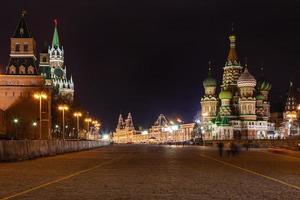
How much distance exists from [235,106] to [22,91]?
78.0 meters

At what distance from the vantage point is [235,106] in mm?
162875

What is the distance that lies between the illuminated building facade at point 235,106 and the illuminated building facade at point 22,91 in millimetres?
66584

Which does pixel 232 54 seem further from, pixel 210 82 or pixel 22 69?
pixel 22 69

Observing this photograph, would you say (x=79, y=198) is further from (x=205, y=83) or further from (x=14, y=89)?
(x=205, y=83)

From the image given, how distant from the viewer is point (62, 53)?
200 metres

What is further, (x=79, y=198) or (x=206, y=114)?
(x=206, y=114)

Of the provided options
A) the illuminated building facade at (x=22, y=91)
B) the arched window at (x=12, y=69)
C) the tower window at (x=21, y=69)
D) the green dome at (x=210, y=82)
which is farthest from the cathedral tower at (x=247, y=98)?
the arched window at (x=12, y=69)

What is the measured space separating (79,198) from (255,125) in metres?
151

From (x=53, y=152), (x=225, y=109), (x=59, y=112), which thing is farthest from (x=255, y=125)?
(x=53, y=152)

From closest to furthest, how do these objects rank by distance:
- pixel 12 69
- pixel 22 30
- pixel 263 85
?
pixel 12 69 → pixel 22 30 → pixel 263 85

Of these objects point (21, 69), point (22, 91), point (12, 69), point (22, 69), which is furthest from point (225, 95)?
point (22, 91)

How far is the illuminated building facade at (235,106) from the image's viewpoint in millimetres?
157250

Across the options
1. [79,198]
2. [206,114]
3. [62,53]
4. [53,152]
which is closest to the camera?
[79,198]

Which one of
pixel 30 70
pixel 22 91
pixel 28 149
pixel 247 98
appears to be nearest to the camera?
pixel 28 149
